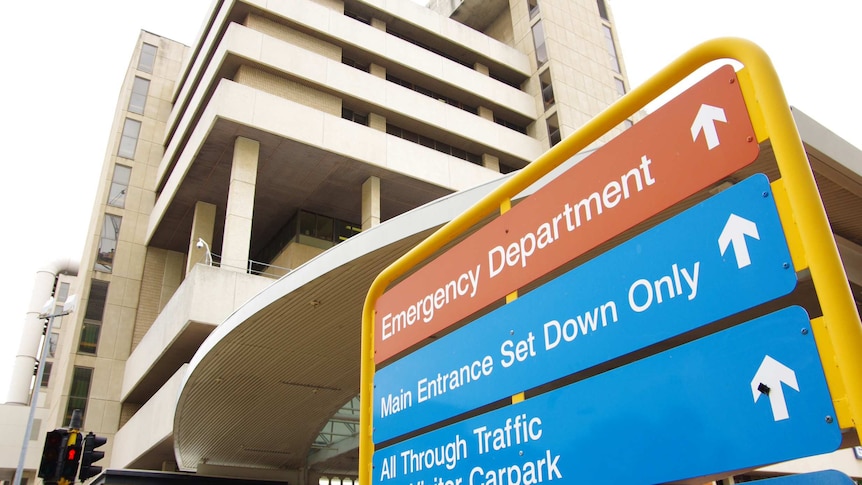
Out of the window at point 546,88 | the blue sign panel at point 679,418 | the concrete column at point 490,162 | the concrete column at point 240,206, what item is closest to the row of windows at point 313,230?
the concrete column at point 240,206

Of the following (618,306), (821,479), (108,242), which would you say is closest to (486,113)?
(108,242)

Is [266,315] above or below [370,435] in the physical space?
above

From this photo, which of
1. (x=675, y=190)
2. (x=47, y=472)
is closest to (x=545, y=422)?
(x=675, y=190)

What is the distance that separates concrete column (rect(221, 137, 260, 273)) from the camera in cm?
2339

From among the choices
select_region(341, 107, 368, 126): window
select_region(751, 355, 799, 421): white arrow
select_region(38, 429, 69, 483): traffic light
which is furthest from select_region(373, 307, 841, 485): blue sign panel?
select_region(341, 107, 368, 126): window

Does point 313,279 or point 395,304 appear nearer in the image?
point 395,304

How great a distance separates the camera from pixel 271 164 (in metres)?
27.0

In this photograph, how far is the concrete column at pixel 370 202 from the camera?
26.5 m

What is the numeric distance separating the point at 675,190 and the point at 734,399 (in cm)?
65

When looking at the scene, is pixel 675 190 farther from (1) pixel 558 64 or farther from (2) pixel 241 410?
(1) pixel 558 64

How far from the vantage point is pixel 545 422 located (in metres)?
2.25

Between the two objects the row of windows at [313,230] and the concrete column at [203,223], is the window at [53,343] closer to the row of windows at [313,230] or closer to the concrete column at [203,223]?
the concrete column at [203,223]

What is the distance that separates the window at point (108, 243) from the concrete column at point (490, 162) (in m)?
18.0

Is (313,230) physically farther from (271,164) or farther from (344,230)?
(271,164)
